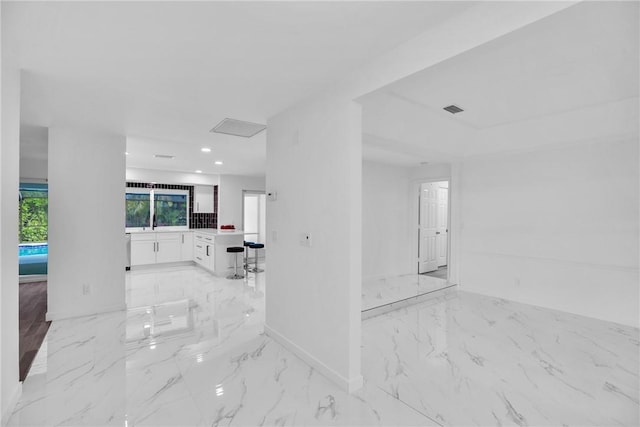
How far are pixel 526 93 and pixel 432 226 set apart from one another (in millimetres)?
4282

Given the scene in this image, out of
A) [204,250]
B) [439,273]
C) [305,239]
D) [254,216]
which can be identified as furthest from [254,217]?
[305,239]

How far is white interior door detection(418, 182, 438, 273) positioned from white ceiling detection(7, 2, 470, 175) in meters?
4.51

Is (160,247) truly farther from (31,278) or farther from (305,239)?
(305,239)

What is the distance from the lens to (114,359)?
286cm

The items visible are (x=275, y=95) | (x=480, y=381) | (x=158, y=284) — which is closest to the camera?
(x=480, y=381)

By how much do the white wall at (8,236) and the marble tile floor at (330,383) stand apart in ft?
0.81

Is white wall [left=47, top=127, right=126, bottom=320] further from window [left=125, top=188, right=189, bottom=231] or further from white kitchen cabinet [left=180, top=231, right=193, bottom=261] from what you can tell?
window [left=125, top=188, right=189, bottom=231]

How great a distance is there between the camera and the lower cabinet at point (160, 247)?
708 cm

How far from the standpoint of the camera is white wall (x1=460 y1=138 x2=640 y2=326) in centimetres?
383

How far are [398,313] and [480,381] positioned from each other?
5.85 ft

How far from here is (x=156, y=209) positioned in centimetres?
775

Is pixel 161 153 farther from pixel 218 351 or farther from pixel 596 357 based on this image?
pixel 596 357

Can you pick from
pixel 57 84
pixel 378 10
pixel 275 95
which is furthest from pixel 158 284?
pixel 378 10

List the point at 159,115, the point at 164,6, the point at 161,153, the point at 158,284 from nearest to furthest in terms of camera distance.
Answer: the point at 164,6, the point at 159,115, the point at 161,153, the point at 158,284
